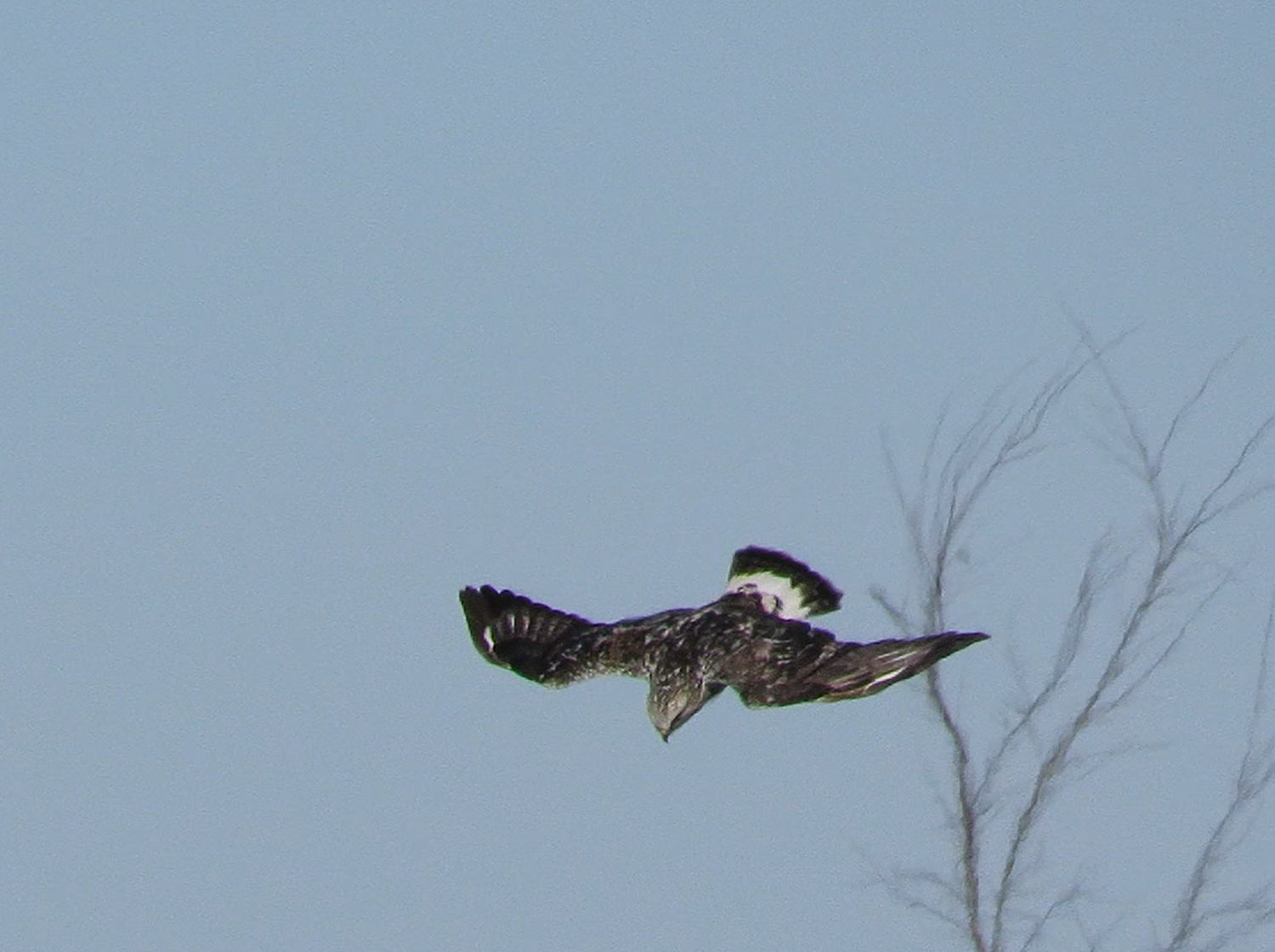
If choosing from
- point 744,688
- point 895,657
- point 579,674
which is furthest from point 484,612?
point 895,657

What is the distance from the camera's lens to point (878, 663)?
1220cm

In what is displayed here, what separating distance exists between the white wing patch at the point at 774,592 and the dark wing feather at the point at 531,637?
2.47 feet

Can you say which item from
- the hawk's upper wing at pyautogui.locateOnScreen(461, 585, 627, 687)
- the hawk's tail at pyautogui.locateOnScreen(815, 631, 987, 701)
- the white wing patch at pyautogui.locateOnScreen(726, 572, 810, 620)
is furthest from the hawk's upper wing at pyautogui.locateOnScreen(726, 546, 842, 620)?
the hawk's tail at pyautogui.locateOnScreen(815, 631, 987, 701)

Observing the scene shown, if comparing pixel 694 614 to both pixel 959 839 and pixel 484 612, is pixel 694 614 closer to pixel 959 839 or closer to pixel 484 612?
pixel 484 612

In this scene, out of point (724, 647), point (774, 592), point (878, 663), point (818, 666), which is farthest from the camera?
point (774, 592)

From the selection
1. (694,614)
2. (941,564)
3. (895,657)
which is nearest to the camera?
(895,657)

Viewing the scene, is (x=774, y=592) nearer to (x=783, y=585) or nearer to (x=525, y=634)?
(x=783, y=585)

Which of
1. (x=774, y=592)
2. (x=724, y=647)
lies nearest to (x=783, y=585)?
(x=774, y=592)

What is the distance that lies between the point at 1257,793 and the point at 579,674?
6.99 meters

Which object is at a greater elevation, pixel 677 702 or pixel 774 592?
pixel 774 592

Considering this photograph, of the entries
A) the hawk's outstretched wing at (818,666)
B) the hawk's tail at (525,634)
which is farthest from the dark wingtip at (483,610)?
the hawk's outstretched wing at (818,666)

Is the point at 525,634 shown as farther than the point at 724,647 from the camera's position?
Yes

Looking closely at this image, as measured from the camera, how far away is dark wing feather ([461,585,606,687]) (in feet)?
45.8

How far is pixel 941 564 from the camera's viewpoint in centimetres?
1834
